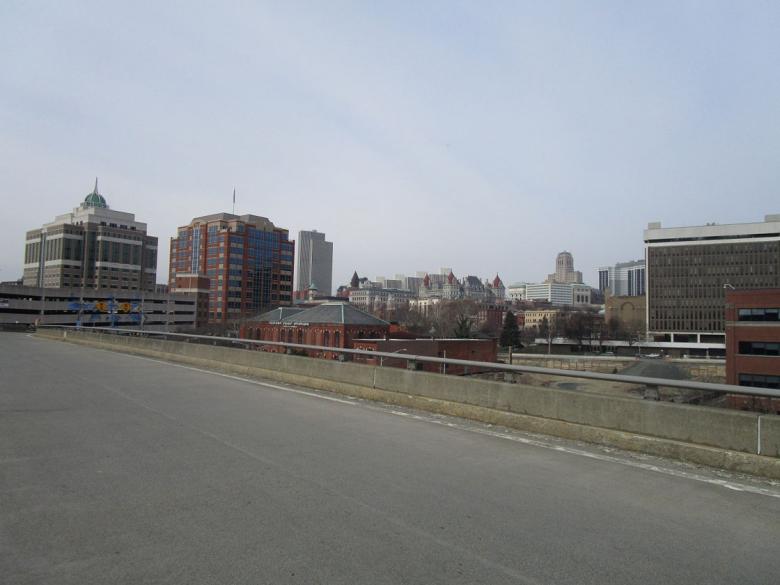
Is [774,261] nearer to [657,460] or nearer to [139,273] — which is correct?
[657,460]

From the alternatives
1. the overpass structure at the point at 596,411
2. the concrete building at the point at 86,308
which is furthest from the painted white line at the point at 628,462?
the concrete building at the point at 86,308

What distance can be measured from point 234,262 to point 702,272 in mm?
123915

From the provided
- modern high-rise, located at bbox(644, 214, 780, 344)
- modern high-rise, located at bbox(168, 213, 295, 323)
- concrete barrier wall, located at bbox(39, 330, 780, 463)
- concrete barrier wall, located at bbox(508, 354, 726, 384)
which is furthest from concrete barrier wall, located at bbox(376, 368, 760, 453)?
modern high-rise, located at bbox(644, 214, 780, 344)

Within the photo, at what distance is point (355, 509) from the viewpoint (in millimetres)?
5223

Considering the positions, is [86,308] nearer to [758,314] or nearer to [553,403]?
[758,314]

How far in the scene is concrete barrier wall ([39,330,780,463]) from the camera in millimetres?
7016

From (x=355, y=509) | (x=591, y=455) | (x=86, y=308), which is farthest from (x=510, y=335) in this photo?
(x=355, y=509)

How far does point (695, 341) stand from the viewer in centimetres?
13812

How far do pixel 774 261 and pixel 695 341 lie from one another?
2611 cm

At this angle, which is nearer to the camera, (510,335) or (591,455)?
(591,455)

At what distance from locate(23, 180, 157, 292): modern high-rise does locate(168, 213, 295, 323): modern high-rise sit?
26.6 meters

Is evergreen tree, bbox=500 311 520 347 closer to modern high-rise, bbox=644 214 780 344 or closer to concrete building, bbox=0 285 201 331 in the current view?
modern high-rise, bbox=644 214 780 344

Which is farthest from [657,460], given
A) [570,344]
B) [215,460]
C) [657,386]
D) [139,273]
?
[139,273]

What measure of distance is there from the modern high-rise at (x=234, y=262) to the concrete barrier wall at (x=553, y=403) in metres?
138
